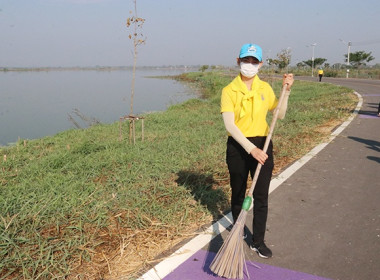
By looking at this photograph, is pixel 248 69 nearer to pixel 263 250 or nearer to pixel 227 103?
pixel 227 103

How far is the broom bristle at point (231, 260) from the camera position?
266 cm

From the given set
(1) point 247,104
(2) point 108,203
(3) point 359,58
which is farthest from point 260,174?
(3) point 359,58

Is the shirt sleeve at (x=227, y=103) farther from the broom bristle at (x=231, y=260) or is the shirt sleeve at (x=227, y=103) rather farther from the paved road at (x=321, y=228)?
the paved road at (x=321, y=228)

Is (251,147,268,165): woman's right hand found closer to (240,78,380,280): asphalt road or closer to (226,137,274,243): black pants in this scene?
(226,137,274,243): black pants

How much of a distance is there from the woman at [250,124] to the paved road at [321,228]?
0.99 ft

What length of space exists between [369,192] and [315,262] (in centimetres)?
210

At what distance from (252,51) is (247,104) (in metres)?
0.44

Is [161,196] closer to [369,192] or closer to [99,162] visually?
[99,162]

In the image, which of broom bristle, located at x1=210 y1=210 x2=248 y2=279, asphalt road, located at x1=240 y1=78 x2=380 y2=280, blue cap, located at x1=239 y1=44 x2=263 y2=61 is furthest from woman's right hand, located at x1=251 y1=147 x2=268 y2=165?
asphalt road, located at x1=240 y1=78 x2=380 y2=280

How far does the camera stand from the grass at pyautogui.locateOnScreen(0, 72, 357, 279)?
2867 millimetres

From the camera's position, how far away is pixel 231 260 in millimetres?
2691

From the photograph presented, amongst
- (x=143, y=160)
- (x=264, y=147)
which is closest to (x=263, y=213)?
(x=264, y=147)

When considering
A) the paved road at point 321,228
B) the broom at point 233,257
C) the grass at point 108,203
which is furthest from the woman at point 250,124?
the grass at point 108,203

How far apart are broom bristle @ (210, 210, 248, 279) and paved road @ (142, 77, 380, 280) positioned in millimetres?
105
